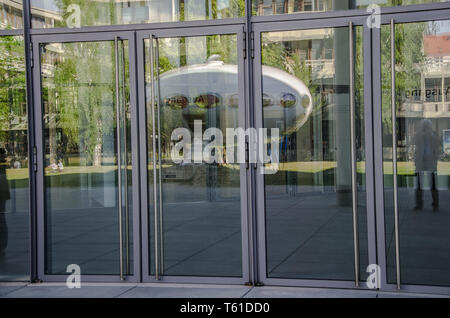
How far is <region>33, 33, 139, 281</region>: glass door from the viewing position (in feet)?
25.0

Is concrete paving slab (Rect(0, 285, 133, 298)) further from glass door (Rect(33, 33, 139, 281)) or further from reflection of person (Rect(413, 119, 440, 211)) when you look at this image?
reflection of person (Rect(413, 119, 440, 211))

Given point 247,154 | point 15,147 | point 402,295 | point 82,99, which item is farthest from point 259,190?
point 15,147

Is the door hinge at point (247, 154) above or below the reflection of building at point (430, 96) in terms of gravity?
below

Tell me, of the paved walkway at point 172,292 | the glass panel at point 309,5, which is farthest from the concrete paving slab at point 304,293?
the glass panel at point 309,5

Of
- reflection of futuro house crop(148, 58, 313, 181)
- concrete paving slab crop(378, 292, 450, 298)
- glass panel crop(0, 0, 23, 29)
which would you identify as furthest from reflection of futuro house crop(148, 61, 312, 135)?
concrete paving slab crop(378, 292, 450, 298)

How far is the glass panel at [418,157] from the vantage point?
6.78 metres

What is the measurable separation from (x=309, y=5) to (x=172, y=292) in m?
3.61

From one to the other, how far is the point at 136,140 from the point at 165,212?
3.08ft

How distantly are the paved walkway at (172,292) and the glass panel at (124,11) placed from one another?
3.17m

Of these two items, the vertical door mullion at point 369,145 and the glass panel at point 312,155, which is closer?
the vertical door mullion at point 369,145

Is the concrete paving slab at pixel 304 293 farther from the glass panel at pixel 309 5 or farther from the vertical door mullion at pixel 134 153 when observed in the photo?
the glass panel at pixel 309 5

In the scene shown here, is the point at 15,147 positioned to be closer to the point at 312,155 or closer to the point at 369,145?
the point at 312,155

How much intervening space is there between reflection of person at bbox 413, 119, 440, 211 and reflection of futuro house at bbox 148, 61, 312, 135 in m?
1.26
